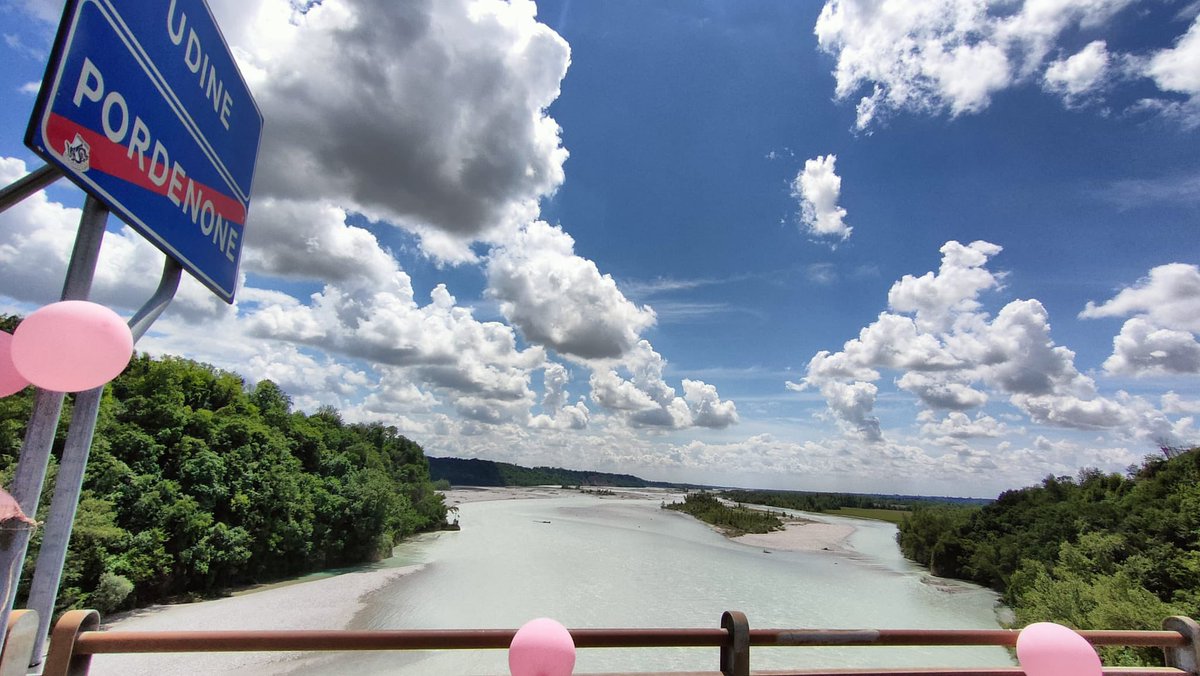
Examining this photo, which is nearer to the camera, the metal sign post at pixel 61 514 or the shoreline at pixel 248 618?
the metal sign post at pixel 61 514

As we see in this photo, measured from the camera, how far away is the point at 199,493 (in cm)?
2461

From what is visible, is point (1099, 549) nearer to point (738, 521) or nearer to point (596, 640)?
point (596, 640)

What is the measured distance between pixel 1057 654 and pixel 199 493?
3043 centimetres

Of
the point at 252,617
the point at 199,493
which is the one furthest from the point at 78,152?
the point at 199,493

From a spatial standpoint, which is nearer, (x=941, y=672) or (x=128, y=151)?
(x=128, y=151)

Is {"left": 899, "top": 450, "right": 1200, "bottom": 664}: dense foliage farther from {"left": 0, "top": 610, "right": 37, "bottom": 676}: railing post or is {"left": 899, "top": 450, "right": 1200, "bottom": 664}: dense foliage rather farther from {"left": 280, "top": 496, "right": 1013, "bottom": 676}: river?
{"left": 0, "top": 610, "right": 37, "bottom": 676}: railing post

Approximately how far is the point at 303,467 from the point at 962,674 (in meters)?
39.8

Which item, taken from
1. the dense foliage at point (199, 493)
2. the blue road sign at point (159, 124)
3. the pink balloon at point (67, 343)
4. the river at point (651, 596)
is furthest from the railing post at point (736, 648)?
the dense foliage at point (199, 493)

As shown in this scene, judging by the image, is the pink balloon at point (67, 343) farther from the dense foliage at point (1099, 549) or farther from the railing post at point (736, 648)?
the dense foliage at point (1099, 549)

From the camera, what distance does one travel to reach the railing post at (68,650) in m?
2.02

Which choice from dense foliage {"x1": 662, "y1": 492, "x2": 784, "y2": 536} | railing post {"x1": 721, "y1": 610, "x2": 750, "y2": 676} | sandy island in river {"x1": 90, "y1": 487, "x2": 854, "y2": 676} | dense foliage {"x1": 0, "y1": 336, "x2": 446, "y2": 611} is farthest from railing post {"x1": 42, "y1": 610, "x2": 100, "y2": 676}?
dense foliage {"x1": 662, "y1": 492, "x2": 784, "y2": 536}

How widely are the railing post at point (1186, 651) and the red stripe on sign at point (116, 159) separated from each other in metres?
4.94

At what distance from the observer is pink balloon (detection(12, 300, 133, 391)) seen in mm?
1642

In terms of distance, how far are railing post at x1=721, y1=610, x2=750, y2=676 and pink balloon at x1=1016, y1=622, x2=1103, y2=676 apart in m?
1.42
